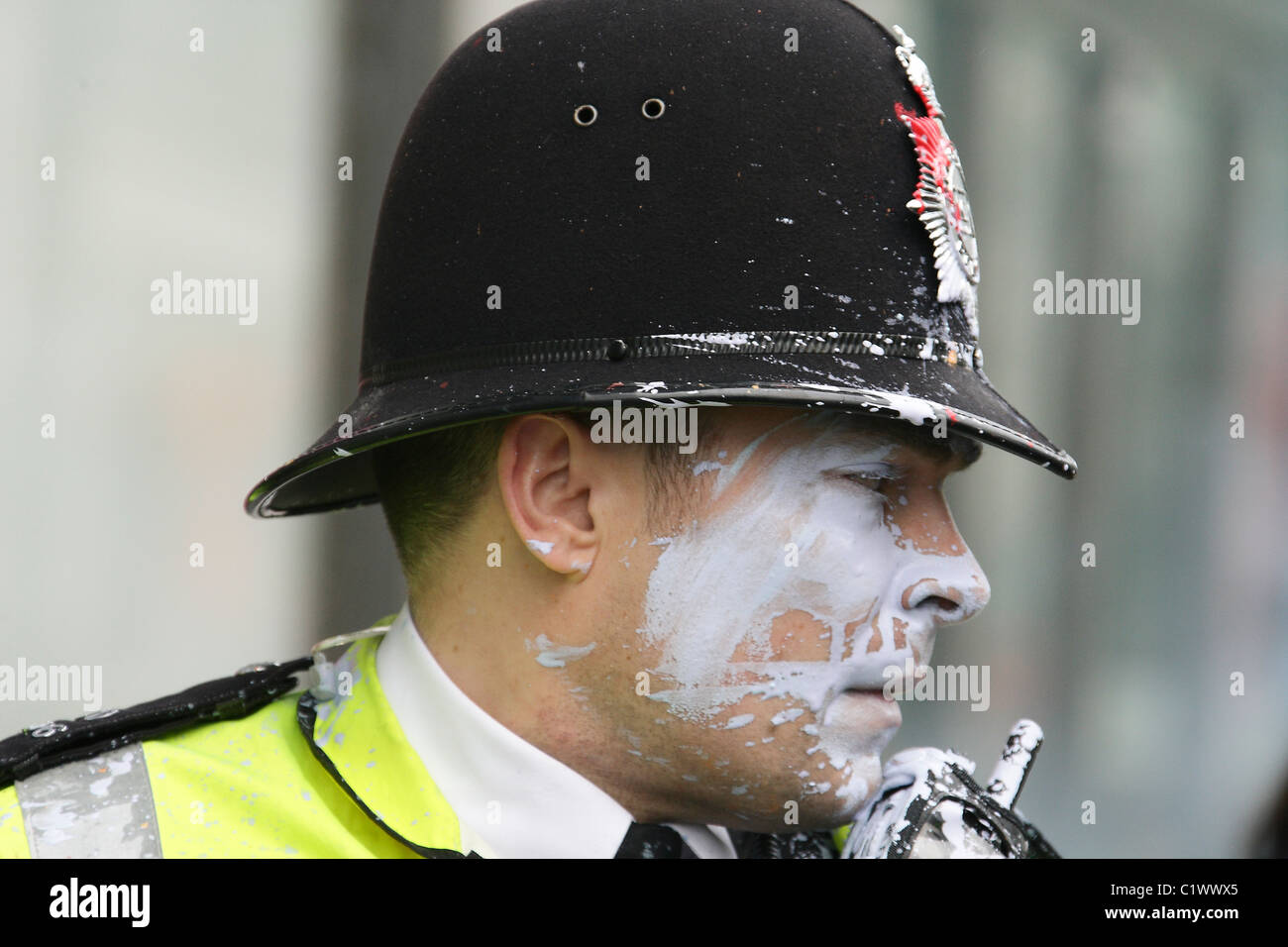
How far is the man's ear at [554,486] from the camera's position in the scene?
1.82 m

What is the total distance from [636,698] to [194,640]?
6.82 ft

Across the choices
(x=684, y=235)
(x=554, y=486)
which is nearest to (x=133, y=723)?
(x=554, y=486)

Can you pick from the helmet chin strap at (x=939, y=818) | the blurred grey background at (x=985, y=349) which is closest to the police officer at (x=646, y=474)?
the helmet chin strap at (x=939, y=818)

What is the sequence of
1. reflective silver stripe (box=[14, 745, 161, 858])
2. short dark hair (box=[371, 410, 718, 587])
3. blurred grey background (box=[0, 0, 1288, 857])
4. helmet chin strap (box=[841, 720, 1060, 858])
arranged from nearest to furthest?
reflective silver stripe (box=[14, 745, 161, 858]) → short dark hair (box=[371, 410, 718, 587]) → helmet chin strap (box=[841, 720, 1060, 858]) → blurred grey background (box=[0, 0, 1288, 857])

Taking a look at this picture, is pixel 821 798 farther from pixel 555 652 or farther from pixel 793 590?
pixel 555 652

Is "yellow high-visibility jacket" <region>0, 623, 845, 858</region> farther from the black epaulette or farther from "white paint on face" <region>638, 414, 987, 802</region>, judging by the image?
"white paint on face" <region>638, 414, 987, 802</region>

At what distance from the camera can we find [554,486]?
1.86 m

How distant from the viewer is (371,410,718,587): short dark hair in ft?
5.90

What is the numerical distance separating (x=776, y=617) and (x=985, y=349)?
13.0ft

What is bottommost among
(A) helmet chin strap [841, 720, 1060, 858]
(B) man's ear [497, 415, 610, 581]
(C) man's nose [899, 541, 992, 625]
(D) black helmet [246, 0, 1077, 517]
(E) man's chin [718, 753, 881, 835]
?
(A) helmet chin strap [841, 720, 1060, 858]

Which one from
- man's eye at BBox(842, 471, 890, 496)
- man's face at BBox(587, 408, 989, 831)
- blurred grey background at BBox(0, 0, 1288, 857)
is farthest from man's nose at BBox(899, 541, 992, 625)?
blurred grey background at BBox(0, 0, 1288, 857)

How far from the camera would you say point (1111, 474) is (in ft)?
18.8
